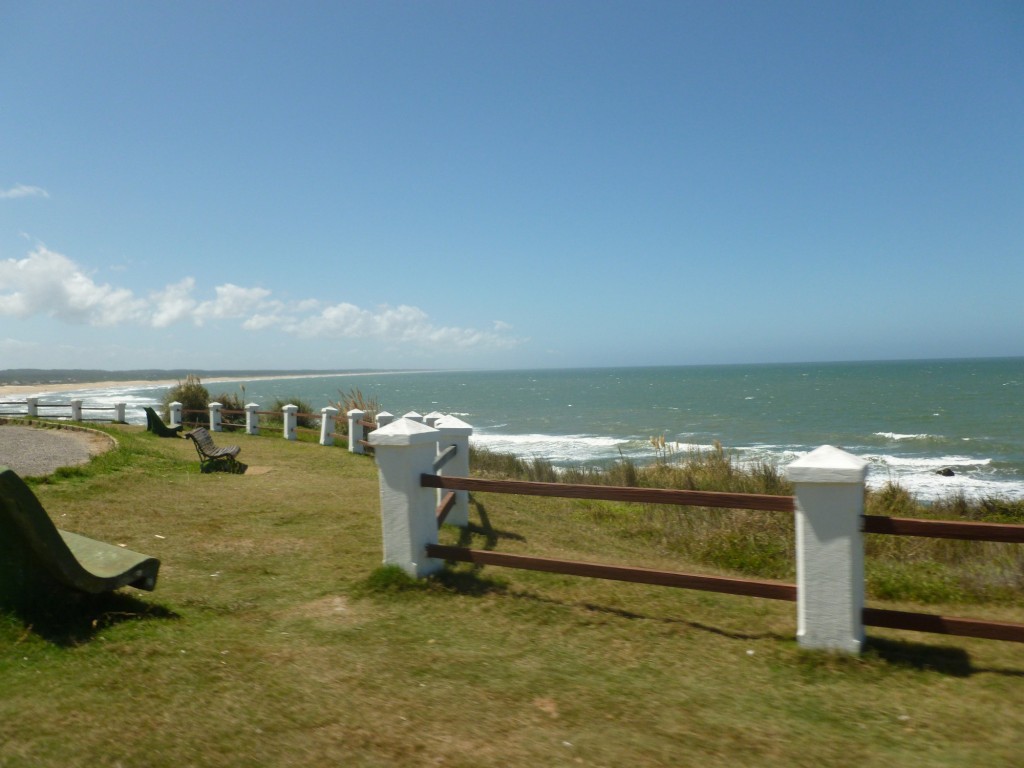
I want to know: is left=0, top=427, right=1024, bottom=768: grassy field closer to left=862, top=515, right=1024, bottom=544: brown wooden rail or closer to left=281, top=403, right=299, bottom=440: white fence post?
left=862, top=515, right=1024, bottom=544: brown wooden rail

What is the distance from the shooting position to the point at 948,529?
4.17 metres

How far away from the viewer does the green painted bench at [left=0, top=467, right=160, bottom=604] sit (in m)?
4.35

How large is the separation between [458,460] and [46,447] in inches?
450

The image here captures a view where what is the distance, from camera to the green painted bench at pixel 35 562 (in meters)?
4.35

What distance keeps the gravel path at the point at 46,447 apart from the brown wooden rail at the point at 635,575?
8028 mm

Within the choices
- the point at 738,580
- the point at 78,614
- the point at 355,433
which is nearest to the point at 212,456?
the point at 355,433

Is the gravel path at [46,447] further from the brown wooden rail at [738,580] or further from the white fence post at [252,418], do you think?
the brown wooden rail at [738,580]

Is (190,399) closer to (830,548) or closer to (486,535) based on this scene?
(486,535)

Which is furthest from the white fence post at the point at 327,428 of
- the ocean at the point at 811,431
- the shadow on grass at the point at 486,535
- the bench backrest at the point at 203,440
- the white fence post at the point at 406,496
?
the white fence post at the point at 406,496

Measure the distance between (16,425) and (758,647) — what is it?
23.5 metres

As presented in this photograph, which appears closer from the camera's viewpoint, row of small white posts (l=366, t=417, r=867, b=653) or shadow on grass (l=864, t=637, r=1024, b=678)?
shadow on grass (l=864, t=637, r=1024, b=678)

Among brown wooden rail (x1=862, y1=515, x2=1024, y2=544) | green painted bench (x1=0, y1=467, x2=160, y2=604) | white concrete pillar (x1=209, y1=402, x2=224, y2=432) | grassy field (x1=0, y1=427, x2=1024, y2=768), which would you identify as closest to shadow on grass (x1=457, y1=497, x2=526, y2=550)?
grassy field (x1=0, y1=427, x2=1024, y2=768)

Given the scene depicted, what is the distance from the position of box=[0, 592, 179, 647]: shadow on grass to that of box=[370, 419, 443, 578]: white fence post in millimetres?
1659

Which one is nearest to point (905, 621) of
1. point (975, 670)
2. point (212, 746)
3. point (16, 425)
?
point (975, 670)
